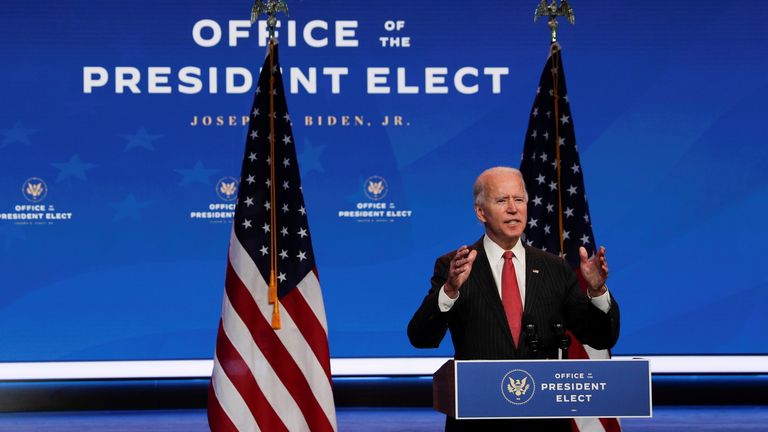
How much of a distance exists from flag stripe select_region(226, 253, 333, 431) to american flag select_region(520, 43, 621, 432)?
53.6 inches

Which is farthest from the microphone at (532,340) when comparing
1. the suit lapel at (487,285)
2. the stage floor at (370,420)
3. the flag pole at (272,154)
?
the stage floor at (370,420)

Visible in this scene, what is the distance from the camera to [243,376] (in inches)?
185

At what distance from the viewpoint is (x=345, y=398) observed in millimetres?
7422

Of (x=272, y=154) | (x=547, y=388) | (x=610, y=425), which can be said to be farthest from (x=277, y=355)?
(x=547, y=388)

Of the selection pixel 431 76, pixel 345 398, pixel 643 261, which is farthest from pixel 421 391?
pixel 431 76

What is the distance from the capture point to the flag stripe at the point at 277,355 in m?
4.74

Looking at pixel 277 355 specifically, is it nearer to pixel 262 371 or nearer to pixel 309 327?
pixel 262 371

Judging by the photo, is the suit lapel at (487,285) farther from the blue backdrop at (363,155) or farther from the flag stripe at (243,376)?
the blue backdrop at (363,155)

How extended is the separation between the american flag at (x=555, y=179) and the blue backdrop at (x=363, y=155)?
2.11 meters

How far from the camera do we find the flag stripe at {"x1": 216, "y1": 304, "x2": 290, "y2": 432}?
15.4ft


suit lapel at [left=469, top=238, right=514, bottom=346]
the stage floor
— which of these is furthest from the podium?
the stage floor

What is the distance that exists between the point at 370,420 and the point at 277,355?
232 centimetres

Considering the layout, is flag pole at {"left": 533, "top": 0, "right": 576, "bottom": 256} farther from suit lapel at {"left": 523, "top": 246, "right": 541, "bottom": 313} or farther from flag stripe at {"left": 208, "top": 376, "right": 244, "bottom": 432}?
suit lapel at {"left": 523, "top": 246, "right": 541, "bottom": 313}

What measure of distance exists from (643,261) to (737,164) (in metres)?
1.03
